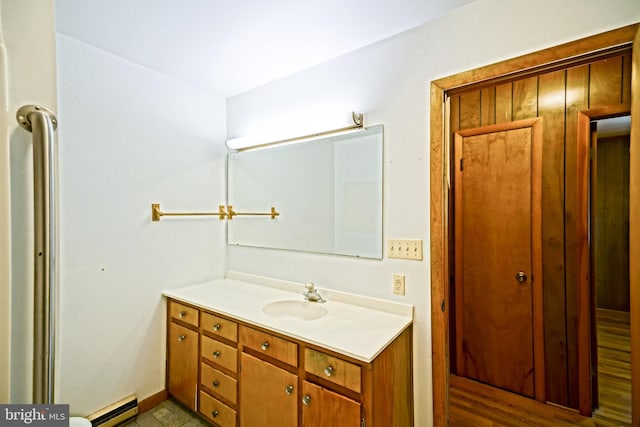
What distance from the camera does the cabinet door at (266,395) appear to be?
139cm

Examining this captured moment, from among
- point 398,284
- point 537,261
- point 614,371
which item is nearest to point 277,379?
point 398,284

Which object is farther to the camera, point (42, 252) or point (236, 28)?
point (236, 28)

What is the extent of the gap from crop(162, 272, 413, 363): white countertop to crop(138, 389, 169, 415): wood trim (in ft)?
2.33

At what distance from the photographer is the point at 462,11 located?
1.42 meters

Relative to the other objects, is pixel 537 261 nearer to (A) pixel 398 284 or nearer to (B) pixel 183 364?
(A) pixel 398 284

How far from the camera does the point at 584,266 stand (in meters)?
1.84

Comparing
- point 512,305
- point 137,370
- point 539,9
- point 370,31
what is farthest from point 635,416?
point 137,370

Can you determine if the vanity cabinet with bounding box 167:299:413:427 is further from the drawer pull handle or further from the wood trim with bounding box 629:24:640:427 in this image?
the wood trim with bounding box 629:24:640:427

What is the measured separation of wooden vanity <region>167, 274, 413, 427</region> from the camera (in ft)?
4.00

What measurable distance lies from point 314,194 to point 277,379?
1.17m

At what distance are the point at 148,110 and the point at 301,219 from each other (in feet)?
4.31

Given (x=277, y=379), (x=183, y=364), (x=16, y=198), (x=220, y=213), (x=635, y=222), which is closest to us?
(x=16, y=198)

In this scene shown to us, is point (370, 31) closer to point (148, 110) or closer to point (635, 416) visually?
point (148, 110)

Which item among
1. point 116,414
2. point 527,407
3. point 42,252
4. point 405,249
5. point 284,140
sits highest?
point 284,140
